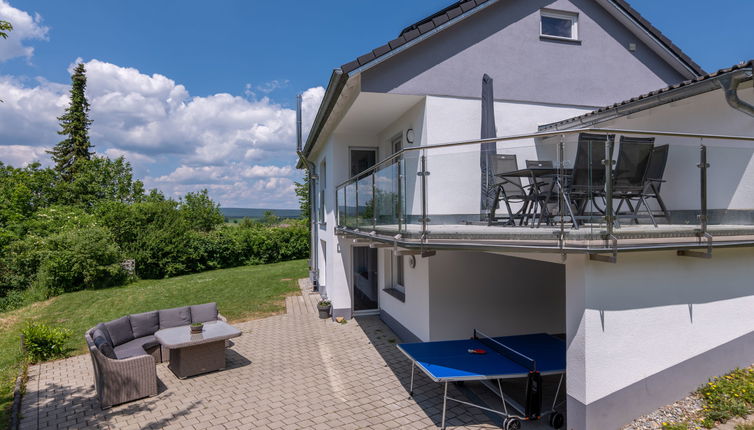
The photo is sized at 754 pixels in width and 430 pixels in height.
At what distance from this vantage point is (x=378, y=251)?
11570 millimetres

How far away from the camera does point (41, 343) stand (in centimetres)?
894

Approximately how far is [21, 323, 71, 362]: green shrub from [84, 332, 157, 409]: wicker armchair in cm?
317

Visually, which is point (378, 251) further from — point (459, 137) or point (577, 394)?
point (577, 394)

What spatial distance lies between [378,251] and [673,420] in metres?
7.69

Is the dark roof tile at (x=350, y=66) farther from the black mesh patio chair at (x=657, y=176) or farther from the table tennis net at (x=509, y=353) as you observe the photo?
the table tennis net at (x=509, y=353)

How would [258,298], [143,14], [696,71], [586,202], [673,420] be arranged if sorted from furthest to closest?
[258,298], [143,14], [696,71], [673,420], [586,202]

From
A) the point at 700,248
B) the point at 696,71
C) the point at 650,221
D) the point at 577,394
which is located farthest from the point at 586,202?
the point at 696,71

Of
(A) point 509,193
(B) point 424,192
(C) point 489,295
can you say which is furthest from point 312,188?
(A) point 509,193

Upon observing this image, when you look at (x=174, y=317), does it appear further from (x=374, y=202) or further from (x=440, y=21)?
(x=440, y=21)

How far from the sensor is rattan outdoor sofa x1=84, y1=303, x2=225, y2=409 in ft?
21.4

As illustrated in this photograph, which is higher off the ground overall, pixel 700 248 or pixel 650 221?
pixel 650 221

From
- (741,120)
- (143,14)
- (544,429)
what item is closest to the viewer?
(544,429)

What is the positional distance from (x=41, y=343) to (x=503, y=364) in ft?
31.4

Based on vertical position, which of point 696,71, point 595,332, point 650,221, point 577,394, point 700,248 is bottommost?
point 577,394
